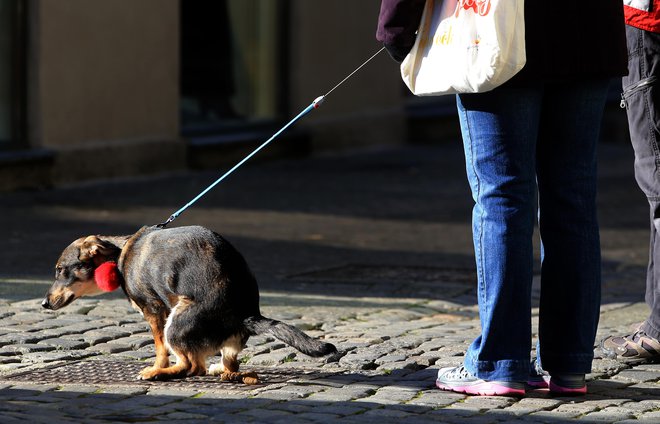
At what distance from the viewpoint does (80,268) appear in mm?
5277

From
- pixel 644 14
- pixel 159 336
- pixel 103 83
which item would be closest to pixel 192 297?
pixel 159 336

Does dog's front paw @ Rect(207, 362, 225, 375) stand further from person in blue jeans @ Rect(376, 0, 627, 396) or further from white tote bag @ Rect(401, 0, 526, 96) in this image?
white tote bag @ Rect(401, 0, 526, 96)

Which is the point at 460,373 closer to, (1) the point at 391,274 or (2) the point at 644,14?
(2) the point at 644,14

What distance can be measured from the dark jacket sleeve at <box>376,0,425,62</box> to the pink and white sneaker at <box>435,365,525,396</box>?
3.76 feet

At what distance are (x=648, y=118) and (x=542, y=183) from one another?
0.99 metres

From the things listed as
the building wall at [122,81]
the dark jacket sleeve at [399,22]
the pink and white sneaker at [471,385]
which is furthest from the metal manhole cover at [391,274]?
the building wall at [122,81]

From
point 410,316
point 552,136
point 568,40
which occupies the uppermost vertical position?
point 568,40

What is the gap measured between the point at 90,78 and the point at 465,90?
326 inches

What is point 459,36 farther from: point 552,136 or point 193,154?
point 193,154

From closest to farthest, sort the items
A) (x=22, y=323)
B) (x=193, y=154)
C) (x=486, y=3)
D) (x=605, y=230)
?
(x=486, y=3)
(x=22, y=323)
(x=605, y=230)
(x=193, y=154)

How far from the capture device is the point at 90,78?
492 inches

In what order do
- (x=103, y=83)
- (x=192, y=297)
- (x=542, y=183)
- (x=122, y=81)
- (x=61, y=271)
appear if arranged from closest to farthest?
(x=542, y=183) → (x=192, y=297) → (x=61, y=271) → (x=103, y=83) → (x=122, y=81)

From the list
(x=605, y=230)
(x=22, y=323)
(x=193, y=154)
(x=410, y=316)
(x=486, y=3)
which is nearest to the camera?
(x=486, y=3)

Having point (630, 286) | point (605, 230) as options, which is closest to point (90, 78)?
point (605, 230)
